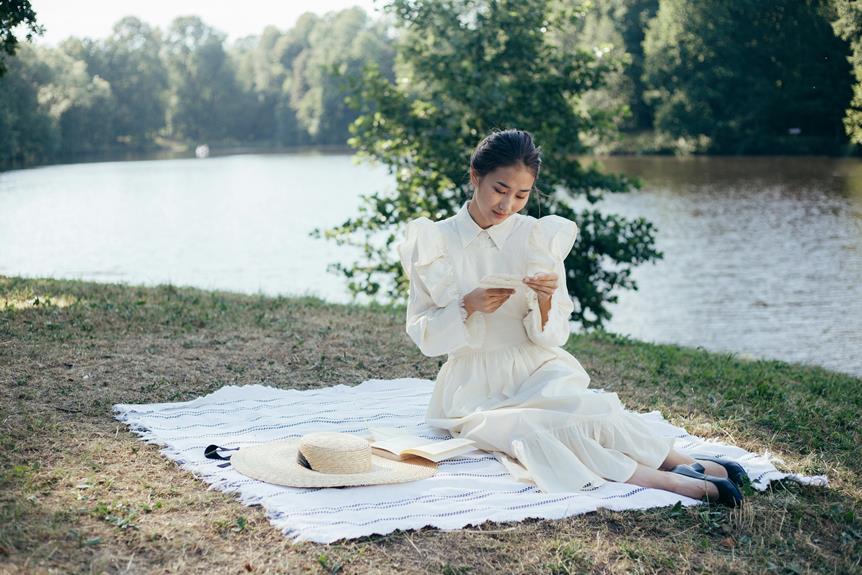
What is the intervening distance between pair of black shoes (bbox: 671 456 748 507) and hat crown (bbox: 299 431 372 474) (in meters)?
1.56

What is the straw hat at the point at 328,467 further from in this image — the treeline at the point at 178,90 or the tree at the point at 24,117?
the tree at the point at 24,117

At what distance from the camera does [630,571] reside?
355cm

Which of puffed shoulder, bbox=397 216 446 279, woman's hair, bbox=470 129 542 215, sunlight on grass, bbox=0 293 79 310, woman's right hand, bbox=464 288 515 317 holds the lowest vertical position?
sunlight on grass, bbox=0 293 79 310

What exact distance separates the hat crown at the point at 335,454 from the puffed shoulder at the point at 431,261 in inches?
37.3

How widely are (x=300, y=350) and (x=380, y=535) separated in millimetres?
3535

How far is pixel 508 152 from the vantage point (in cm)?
453

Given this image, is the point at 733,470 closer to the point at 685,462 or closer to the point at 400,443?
the point at 685,462

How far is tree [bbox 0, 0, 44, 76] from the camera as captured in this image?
816 centimetres

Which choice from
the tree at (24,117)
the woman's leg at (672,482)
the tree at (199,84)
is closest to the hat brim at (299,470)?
the woman's leg at (672,482)

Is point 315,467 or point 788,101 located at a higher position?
point 788,101

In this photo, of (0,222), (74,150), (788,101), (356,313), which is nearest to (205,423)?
(356,313)

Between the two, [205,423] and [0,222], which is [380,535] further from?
[0,222]

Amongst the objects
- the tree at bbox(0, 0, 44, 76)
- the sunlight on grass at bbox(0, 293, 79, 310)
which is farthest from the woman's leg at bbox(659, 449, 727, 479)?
the tree at bbox(0, 0, 44, 76)

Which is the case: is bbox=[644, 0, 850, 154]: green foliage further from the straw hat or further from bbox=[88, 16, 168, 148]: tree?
the straw hat
